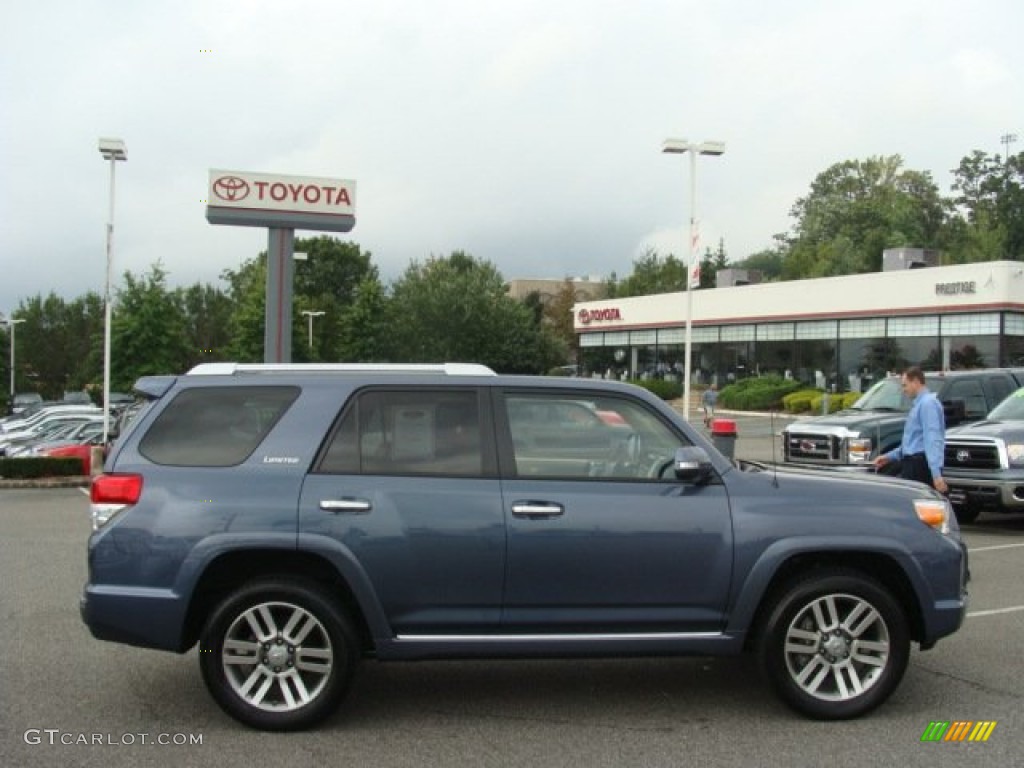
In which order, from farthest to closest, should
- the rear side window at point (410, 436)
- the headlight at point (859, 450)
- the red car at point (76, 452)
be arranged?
the red car at point (76, 452)
the headlight at point (859, 450)
the rear side window at point (410, 436)

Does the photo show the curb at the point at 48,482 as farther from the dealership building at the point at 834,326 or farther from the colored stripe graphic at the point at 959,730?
the dealership building at the point at 834,326

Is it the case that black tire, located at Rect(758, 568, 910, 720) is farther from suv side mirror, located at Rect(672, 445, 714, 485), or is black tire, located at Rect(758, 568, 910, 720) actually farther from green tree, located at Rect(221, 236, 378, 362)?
green tree, located at Rect(221, 236, 378, 362)

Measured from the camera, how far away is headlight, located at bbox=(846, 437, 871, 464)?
13.2 m

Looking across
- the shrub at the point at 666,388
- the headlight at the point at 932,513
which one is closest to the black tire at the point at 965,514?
→ the headlight at the point at 932,513

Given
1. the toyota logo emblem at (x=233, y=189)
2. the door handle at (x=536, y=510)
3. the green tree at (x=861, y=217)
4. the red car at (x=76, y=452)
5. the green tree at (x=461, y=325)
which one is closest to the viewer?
the door handle at (x=536, y=510)

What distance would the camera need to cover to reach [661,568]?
5.22 meters

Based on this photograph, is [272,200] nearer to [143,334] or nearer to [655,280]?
[143,334]

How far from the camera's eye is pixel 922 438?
9.27 metres

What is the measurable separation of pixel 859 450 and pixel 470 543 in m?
9.22

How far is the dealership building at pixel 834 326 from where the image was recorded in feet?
131

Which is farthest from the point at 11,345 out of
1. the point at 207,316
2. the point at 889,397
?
the point at 889,397

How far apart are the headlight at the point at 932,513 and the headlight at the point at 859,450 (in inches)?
308

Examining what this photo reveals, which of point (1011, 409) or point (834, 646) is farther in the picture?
point (1011, 409)

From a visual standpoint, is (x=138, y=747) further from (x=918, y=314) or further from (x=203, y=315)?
(x=203, y=315)
